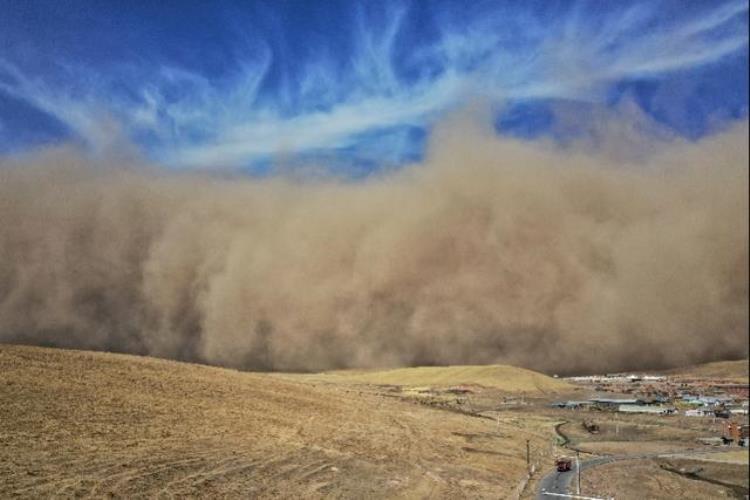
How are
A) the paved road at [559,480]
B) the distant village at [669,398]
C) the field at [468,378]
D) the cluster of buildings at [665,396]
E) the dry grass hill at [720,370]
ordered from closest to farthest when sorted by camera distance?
1. the paved road at [559,480]
2. the distant village at [669,398]
3. the cluster of buildings at [665,396]
4. the field at [468,378]
5. the dry grass hill at [720,370]

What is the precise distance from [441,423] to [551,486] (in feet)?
39.7

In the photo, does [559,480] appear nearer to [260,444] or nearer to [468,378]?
[260,444]

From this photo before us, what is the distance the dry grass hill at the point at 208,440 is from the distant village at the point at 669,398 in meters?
12.2

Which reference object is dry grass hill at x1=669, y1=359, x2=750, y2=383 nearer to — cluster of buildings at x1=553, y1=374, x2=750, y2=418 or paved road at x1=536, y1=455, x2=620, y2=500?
cluster of buildings at x1=553, y1=374, x2=750, y2=418

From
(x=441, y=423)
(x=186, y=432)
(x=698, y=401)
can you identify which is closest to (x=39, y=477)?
(x=186, y=432)

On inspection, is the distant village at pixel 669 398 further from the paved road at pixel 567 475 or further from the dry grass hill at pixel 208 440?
the dry grass hill at pixel 208 440

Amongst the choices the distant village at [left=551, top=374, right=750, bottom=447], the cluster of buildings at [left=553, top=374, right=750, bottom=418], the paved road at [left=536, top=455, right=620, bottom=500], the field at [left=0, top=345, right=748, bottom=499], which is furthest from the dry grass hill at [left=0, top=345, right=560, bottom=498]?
the cluster of buildings at [left=553, top=374, right=750, bottom=418]

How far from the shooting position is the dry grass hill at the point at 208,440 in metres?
13.1

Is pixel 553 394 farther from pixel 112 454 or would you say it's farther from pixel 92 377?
pixel 112 454

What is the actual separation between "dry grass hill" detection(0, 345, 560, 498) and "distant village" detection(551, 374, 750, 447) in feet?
40.0

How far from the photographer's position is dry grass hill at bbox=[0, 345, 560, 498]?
1312 cm

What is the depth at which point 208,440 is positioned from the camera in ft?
58.1

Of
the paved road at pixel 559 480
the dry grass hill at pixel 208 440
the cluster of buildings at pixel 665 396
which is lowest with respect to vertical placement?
the cluster of buildings at pixel 665 396

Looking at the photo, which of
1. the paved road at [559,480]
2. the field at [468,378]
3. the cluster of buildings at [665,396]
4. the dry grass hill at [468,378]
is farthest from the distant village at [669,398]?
the paved road at [559,480]
